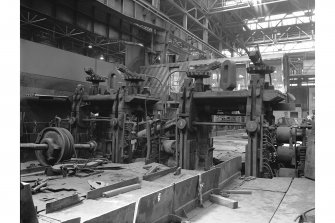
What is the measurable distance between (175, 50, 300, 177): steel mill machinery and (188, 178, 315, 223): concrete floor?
0.70 meters

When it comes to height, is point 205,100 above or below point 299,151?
above

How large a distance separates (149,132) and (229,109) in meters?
1.94

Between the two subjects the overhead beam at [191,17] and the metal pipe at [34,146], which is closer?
the metal pipe at [34,146]

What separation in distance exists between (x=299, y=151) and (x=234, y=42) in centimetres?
1864

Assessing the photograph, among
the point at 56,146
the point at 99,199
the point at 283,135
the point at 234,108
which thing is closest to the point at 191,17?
the point at 234,108

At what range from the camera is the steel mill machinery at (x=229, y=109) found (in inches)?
221

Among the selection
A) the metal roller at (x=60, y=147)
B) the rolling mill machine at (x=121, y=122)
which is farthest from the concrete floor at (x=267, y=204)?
the rolling mill machine at (x=121, y=122)

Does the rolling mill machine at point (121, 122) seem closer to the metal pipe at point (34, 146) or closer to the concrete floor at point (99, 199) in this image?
the concrete floor at point (99, 199)

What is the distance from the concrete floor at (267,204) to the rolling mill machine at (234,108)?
70cm
